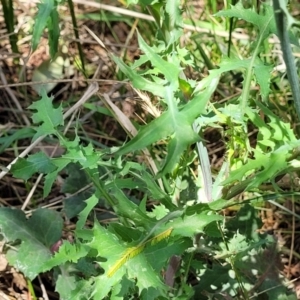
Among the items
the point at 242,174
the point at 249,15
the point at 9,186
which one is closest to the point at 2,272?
the point at 9,186

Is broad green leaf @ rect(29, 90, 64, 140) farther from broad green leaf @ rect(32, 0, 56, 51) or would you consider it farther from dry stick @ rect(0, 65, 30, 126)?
dry stick @ rect(0, 65, 30, 126)

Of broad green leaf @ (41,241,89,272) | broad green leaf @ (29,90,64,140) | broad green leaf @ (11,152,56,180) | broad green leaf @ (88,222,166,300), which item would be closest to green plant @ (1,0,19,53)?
broad green leaf @ (29,90,64,140)

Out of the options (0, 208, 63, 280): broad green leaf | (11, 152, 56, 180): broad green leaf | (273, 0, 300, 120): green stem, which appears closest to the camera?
(273, 0, 300, 120): green stem

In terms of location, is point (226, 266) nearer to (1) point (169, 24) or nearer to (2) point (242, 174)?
(2) point (242, 174)

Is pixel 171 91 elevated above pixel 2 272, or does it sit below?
above

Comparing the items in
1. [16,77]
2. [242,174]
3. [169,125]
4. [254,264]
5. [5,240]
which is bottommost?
[254,264]

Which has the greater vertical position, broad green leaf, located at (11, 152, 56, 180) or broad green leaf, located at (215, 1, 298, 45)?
broad green leaf, located at (215, 1, 298, 45)

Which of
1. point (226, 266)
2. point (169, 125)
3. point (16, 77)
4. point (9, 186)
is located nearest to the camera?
point (169, 125)

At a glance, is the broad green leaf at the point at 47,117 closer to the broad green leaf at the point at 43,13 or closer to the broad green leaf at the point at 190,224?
the broad green leaf at the point at 43,13

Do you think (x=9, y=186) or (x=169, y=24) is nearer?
(x=169, y=24)
